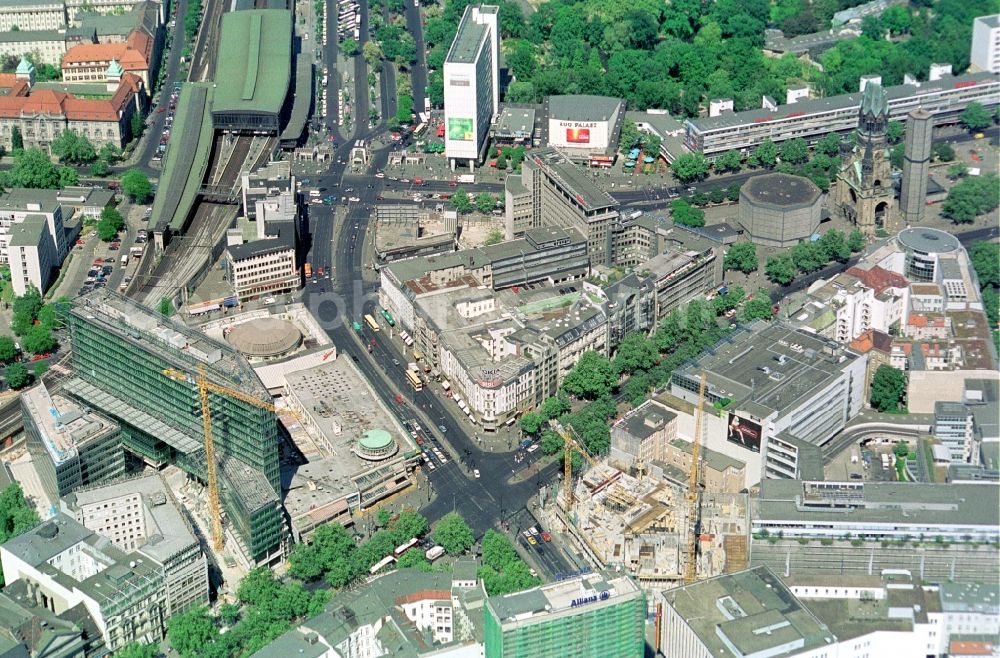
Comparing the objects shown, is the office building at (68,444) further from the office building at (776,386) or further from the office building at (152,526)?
the office building at (776,386)

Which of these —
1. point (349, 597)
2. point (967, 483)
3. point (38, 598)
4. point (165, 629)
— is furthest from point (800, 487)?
point (38, 598)

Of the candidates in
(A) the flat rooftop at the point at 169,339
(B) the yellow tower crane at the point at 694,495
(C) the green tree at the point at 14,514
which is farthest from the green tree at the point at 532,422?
(C) the green tree at the point at 14,514

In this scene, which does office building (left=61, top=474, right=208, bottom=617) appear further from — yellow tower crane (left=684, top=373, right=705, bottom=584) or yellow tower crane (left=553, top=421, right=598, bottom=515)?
yellow tower crane (left=684, top=373, right=705, bottom=584)

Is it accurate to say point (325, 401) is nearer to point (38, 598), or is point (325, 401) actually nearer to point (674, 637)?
point (38, 598)

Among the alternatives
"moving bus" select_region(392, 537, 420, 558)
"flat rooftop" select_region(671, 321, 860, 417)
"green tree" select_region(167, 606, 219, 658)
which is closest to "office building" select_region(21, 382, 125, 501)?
"green tree" select_region(167, 606, 219, 658)

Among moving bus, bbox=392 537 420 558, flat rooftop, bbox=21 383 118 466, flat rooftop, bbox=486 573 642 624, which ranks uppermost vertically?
flat rooftop, bbox=21 383 118 466
